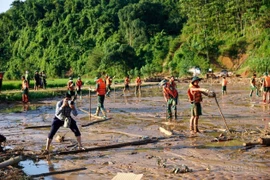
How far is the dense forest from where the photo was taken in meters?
67.2

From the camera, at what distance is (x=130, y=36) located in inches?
3460

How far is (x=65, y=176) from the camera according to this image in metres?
8.79

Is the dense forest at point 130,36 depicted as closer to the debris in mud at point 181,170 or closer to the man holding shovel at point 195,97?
the man holding shovel at point 195,97

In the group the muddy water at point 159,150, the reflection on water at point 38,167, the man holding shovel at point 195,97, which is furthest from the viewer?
the man holding shovel at point 195,97

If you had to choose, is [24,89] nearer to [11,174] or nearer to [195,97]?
[195,97]

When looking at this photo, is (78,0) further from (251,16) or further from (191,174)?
(191,174)

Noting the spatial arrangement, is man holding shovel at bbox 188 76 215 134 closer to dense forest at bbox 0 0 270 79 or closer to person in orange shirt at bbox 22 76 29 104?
person in orange shirt at bbox 22 76 29 104

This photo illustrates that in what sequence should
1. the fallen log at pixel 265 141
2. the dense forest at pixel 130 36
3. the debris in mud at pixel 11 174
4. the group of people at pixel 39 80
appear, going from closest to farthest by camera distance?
1. the debris in mud at pixel 11 174
2. the fallen log at pixel 265 141
3. the group of people at pixel 39 80
4. the dense forest at pixel 130 36

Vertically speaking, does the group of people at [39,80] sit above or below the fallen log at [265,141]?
above

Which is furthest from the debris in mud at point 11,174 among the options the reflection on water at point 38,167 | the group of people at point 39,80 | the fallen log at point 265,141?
the group of people at point 39,80

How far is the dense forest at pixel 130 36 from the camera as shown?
67.2 metres

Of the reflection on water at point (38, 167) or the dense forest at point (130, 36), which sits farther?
the dense forest at point (130, 36)

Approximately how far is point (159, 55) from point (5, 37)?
55.2 m

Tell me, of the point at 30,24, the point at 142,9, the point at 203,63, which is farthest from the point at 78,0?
the point at 203,63
